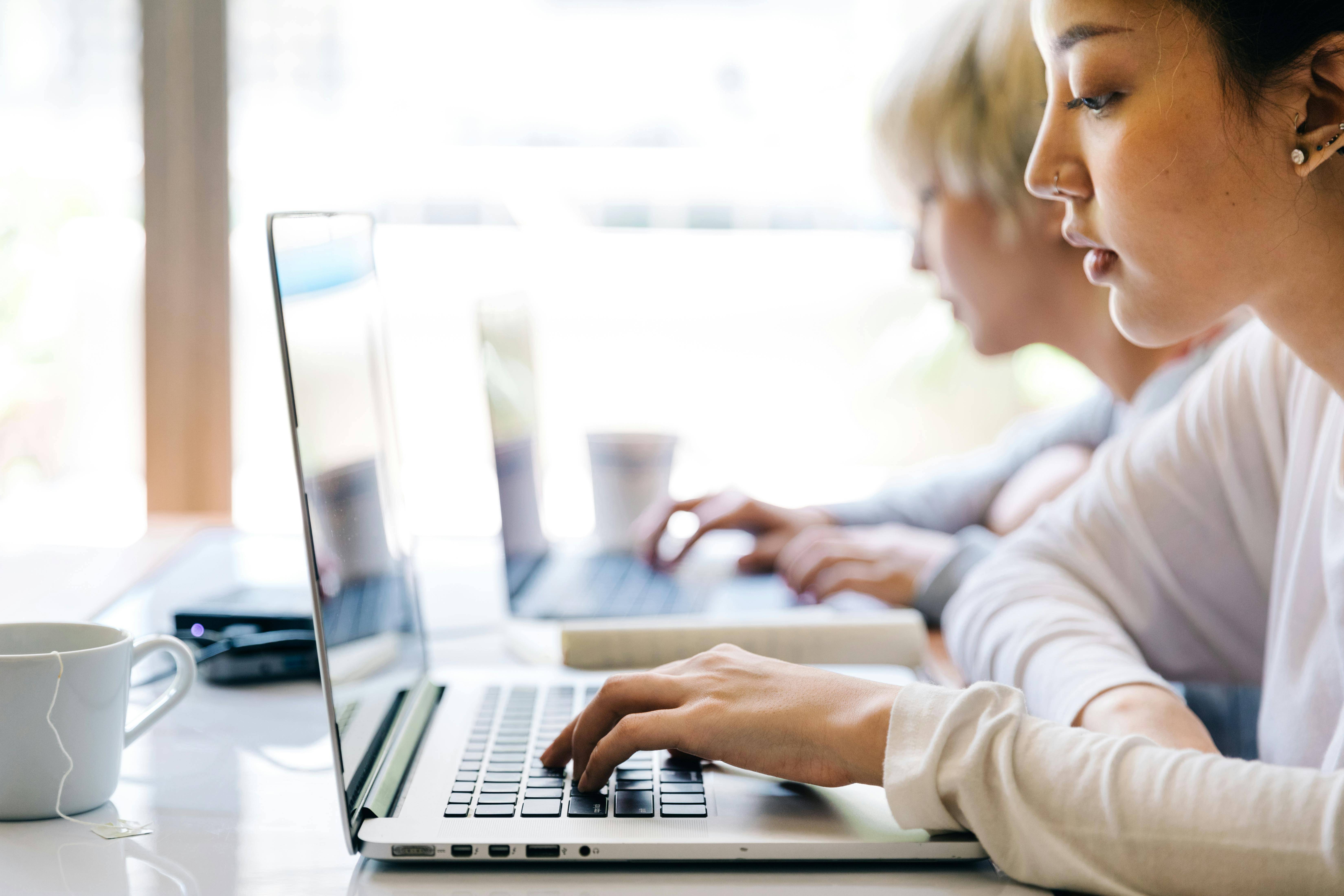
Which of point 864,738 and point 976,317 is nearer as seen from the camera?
point 864,738

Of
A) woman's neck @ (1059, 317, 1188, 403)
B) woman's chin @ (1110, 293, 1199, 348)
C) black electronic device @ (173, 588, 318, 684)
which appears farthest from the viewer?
woman's neck @ (1059, 317, 1188, 403)

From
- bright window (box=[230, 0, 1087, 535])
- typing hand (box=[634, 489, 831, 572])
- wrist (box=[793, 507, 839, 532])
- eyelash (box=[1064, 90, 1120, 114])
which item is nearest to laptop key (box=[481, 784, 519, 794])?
eyelash (box=[1064, 90, 1120, 114])

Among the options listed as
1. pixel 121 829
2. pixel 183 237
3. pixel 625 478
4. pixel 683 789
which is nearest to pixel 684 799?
pixel 683 789

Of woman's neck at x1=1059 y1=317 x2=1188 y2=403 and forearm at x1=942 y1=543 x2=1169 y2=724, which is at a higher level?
woman's neck at x1=1059 y1=317 x2=1188 y2=403

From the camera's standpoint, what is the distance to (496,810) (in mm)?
562

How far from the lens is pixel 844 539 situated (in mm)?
1264

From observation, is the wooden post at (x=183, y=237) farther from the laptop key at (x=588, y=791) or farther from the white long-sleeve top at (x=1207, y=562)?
the laptop key at (x=588, y=791)

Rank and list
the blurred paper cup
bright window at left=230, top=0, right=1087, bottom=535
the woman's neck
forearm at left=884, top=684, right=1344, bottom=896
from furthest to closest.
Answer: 1. bright window at left=230, top=0, right=1087, bottom=535
2. the blurred paper cup
3. the woman's neck
4. forearm at left=884, top=684, right=1344, bottom=896

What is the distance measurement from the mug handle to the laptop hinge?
124 mm

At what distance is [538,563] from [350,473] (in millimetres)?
525

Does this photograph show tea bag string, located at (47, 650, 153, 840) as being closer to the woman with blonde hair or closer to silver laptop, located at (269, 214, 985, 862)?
silver laptop, located at (269, 214, 985, 862)

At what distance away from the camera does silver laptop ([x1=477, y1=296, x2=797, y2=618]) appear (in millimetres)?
1111

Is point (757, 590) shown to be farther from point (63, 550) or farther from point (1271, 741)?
point (63, 550)

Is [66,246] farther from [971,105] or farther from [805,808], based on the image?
[805,808]
